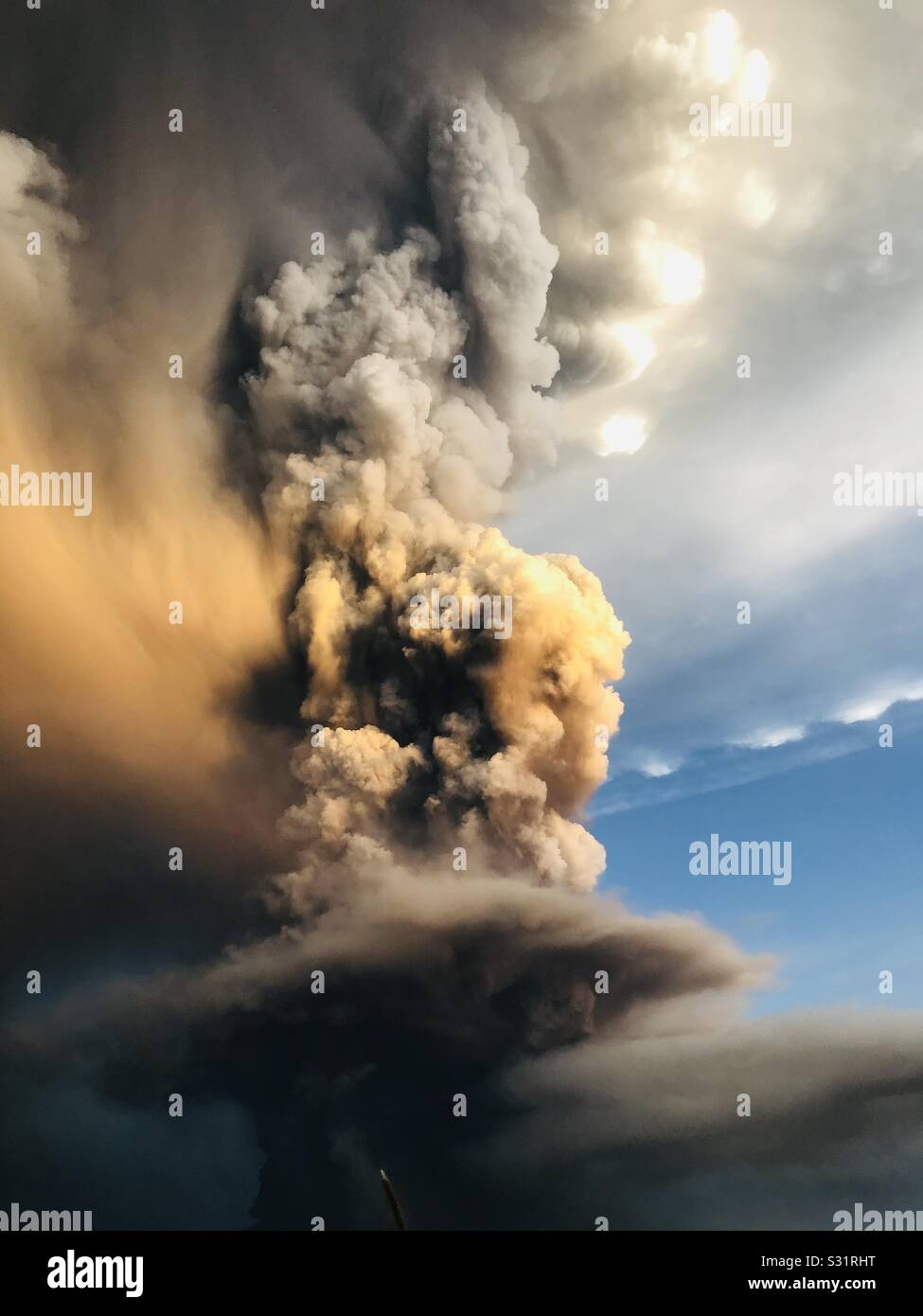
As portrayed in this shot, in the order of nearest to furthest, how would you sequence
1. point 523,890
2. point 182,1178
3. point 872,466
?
point 182,1178 → point 523,890 → point 872,466

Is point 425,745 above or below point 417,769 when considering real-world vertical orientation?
above

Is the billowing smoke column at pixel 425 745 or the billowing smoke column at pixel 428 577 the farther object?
the billowing smoke column at pixel 428 577

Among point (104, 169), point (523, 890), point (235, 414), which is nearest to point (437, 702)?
point (523, 890)

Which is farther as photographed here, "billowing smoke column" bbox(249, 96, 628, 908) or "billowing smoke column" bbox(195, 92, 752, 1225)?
"billowing smoke column" bbox(249, 96, 628, 908)

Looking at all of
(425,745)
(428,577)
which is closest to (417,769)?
(425,745)

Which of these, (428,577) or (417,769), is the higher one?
(428,577)

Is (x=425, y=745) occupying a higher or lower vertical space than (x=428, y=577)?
lower

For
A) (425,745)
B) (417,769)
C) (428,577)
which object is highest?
(428,577)

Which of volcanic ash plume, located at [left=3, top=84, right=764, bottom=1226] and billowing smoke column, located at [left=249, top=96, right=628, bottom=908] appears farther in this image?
billowing smoke column, located at [left=249, top=96, right=628, bottom=908]

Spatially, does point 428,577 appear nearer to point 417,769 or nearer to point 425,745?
point 425,745

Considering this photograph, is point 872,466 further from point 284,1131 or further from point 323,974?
point 284,1131

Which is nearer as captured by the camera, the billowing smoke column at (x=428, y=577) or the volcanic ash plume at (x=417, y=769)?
the volcanic ash plume at (x=417, y=769)
